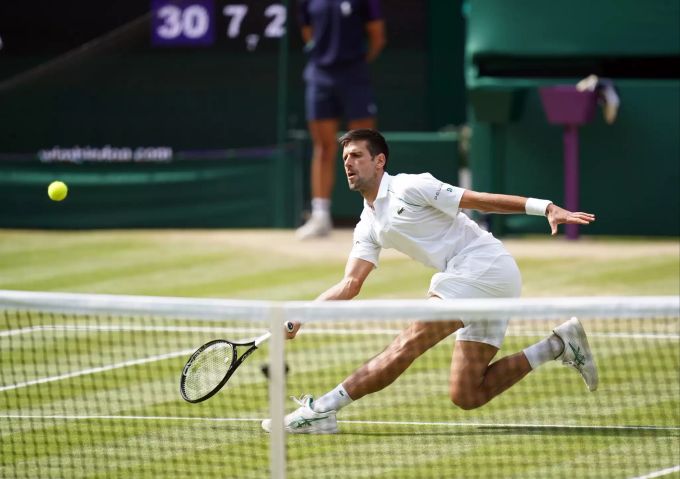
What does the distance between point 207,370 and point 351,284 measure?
0.84 meters

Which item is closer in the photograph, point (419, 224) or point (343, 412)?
point (419, 224)

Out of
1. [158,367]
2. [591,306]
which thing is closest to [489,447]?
[591,306]

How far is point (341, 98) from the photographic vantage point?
14023 mm

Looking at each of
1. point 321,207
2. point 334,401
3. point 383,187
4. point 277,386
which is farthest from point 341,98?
point 277,386

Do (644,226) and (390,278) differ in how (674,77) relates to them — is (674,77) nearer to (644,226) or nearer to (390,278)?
(644,226)

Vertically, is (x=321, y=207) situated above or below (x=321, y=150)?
below

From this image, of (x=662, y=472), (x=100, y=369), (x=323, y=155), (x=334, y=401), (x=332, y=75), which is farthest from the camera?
(x=332, y=75)

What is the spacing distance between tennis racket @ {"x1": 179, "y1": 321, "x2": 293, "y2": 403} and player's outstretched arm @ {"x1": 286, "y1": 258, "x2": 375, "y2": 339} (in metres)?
0.30

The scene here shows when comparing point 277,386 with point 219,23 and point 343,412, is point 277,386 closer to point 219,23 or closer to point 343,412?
point 343,412

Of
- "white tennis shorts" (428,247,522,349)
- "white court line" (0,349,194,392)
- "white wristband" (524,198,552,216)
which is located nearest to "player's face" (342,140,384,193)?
"white tennis shorts" (428,247,522,349)

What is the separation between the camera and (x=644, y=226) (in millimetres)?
13664

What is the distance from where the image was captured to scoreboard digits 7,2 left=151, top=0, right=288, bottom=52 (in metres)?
14.9

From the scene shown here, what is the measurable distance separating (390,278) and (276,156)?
132 inches

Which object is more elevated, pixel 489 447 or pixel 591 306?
pixel 591 306
